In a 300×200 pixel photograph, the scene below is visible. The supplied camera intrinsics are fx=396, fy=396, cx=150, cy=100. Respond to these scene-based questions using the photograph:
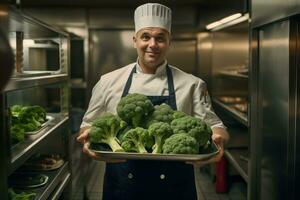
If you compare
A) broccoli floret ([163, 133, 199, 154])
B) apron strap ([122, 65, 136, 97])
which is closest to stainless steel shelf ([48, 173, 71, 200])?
apron strap ([122, 65, 136, 97])

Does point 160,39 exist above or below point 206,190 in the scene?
above

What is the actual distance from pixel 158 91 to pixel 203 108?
0.22 m

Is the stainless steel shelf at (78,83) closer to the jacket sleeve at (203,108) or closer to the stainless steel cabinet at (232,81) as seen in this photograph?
the stainless steel cabinet at (232,81)

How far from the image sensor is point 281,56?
90.7 inches

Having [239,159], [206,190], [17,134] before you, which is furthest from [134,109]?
[206,190]

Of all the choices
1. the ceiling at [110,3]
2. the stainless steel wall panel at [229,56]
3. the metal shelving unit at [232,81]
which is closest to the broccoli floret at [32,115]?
the metal shelving unit at [232,81]

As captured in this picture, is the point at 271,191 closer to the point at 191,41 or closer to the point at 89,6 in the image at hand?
the point at 191,41

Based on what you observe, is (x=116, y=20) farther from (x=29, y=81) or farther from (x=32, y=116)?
(x=29, y=81)

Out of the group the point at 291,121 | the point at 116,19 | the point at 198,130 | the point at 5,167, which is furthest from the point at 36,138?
the point at 116,19

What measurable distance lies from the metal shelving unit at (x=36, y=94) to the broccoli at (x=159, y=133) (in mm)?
575

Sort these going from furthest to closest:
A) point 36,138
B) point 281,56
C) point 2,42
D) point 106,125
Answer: point 281,56
point 36,138
point 106,125
point 2,42

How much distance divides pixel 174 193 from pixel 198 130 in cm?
45

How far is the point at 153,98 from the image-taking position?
1827mm

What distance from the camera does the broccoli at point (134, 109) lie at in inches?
59.5
